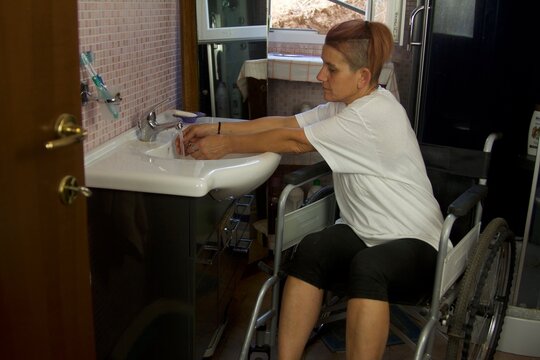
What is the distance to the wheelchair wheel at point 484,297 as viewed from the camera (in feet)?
5.57

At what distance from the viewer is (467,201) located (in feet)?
5.68

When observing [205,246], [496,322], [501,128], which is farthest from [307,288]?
[501,128]

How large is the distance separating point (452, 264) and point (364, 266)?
24cm

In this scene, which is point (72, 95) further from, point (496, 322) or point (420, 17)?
point (420, 17)

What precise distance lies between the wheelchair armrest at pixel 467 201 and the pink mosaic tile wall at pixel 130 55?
0.98 meters

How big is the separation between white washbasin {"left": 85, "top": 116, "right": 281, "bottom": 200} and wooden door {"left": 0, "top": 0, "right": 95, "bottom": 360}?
320 mm

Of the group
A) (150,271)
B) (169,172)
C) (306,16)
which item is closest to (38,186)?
(169,172)

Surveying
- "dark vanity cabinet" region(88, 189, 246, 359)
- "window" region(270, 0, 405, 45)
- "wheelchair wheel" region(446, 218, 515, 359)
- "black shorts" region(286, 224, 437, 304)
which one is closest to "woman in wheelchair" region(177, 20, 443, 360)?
"black shorts" region(286, 224, 437, 304)

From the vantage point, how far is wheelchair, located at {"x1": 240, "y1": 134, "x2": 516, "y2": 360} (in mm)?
1694

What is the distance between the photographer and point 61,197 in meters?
1.21

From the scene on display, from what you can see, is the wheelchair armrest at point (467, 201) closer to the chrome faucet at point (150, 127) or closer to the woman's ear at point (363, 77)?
the woman's ear at point (363, 77)

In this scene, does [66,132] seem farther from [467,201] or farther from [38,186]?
[467,201]

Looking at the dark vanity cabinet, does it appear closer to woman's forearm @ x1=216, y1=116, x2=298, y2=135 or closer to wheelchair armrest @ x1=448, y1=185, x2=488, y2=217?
woman's forearm @ x1=216, y1=116, x2=298, y2=135

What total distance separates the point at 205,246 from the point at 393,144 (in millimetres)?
597
